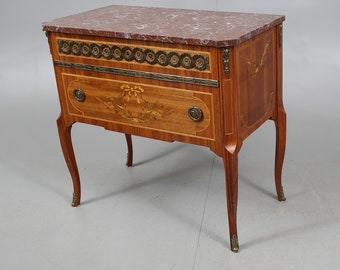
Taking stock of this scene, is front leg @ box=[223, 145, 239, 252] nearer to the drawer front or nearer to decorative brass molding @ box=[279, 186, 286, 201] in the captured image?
the drawer front

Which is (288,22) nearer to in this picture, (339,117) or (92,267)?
(339,117)

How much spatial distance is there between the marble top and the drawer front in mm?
243

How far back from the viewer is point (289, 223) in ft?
11.2

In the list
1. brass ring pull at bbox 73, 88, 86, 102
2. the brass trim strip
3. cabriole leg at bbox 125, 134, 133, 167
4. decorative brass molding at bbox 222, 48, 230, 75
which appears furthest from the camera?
cabriole leg at bbox 125, 134, 133, 167

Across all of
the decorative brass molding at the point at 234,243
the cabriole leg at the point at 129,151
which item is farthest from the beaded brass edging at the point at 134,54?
the cabriole leg at the point at 129,151

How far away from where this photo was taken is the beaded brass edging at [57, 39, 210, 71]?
9.59 ft

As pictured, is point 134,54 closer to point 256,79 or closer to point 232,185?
point 256,79

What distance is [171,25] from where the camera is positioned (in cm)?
317

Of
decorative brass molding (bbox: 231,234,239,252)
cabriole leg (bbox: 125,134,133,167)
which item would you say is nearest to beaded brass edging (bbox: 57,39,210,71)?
decorative brass molding (bbox: 231,234,239,252)

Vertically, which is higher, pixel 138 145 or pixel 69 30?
pixel 69 30

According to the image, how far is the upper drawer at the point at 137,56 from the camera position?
2.90m

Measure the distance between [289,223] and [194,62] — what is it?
40.3 inches

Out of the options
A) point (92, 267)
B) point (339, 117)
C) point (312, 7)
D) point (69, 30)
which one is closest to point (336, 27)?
point (312, 7)

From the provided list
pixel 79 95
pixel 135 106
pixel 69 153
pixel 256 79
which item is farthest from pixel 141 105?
pixel 69 153
